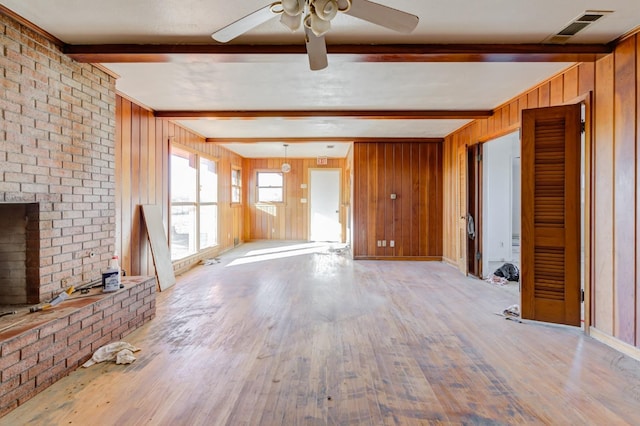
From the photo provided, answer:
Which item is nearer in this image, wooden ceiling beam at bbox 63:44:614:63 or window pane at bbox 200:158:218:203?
wooden ceiling beam at bbox 63:44:614:63

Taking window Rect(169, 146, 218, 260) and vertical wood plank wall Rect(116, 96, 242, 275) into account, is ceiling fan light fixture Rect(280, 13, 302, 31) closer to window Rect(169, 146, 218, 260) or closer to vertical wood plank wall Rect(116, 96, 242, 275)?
vertical wood plank wall Rect(116, 96, 242, 275)

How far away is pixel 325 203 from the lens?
891 centimetres

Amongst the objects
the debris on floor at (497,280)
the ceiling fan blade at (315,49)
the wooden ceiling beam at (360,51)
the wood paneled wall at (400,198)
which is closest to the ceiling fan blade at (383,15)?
the ceiling fan blade at (315,49)

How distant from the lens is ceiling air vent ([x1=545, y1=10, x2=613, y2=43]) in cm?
214

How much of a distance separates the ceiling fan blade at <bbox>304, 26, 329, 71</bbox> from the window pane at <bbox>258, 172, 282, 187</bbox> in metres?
6.94

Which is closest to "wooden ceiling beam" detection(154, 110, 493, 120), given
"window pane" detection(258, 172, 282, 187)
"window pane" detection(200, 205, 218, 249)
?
"window pane" detection(200, 205, 218, 249)

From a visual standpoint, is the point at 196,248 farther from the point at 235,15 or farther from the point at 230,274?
the point at 235,15

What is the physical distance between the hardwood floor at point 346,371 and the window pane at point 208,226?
2682 millimetres

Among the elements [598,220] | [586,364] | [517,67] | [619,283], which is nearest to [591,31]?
[517,67]

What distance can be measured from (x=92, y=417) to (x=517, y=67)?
4.15 meters

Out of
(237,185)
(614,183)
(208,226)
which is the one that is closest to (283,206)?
(237,185)

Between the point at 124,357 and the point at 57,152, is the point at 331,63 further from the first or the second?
the point at 124,357

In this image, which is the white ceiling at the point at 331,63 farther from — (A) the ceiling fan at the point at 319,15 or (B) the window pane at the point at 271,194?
(B) the window pane at the point at 271,194

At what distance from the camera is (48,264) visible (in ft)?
7.87
